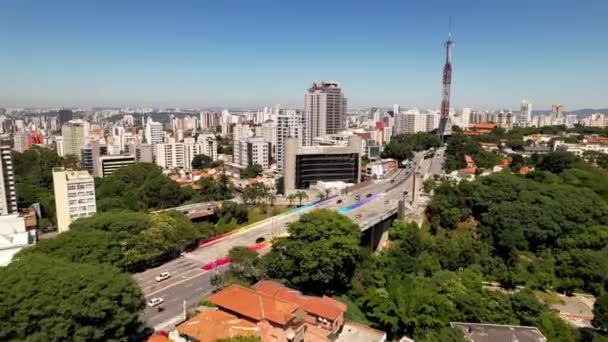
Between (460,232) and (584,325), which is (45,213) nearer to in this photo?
(460,232)

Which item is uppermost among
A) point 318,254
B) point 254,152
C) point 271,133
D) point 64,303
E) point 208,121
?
point 208,121

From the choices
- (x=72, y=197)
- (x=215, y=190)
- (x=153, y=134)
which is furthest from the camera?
(x=153, y=134)

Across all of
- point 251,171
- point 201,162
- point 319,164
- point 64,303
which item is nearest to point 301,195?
point 319,164

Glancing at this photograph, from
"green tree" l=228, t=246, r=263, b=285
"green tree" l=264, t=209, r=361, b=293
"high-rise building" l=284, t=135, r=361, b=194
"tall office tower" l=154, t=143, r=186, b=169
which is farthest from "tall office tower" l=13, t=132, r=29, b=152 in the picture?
"green tree" l=264, t=209, r=361, b=293

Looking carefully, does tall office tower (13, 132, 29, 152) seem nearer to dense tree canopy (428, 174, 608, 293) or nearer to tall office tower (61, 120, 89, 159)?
tall office tower (61, 120, 89, 159)

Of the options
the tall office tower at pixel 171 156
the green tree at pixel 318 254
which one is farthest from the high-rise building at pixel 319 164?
the tall office tower at pixel 171 156

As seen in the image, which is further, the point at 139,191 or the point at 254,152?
the point at 254,152

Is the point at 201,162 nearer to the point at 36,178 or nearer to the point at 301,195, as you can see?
the point at 36,178
